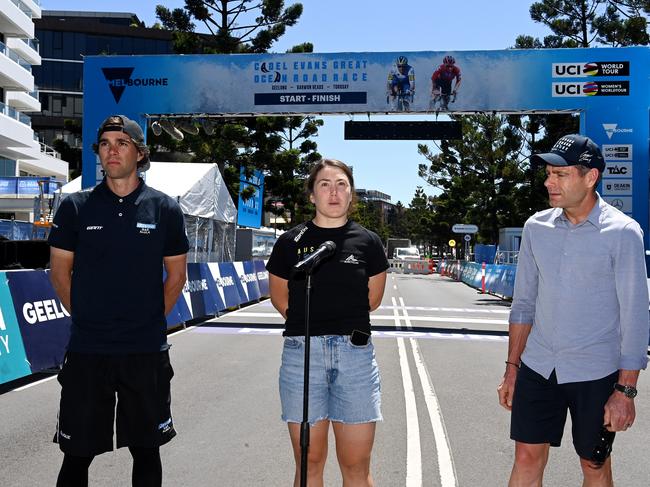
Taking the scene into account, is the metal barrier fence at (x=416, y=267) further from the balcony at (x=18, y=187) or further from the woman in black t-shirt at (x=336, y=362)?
the woman in black t-shirt at (x=336, y=362)

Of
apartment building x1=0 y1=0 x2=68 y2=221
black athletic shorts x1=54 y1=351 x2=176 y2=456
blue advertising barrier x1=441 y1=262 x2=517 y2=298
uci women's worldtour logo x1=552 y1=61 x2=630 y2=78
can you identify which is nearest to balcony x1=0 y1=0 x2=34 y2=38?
apartment building x1=0 y1=0 x2=68 y2=221

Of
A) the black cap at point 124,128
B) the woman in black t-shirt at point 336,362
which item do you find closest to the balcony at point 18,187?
the black cap at point 124,128

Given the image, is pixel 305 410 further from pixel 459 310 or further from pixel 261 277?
pixel 261 277

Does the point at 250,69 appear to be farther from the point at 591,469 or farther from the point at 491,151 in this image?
the point at 491,151

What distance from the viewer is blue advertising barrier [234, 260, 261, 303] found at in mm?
19578

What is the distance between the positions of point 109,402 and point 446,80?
1505 centimetres

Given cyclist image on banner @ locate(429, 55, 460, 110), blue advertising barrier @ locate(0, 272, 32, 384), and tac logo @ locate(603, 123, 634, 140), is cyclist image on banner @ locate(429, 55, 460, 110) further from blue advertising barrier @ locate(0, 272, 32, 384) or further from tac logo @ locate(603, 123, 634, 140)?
blue advertising barrier @ locate(0, 272, 32, 384)

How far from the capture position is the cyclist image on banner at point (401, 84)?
17203 mm

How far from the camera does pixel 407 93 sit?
56.5 feet

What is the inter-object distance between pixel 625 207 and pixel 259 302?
10372 mm

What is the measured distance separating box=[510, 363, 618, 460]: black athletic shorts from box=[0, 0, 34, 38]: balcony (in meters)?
52.1

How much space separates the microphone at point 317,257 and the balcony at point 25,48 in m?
58.4

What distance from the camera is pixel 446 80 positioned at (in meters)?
17.1

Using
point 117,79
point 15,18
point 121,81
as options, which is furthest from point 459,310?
point 15,18
